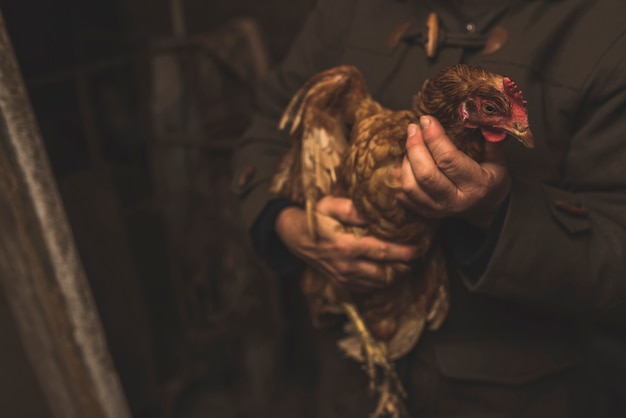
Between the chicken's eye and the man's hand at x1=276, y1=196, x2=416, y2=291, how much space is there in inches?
10.7

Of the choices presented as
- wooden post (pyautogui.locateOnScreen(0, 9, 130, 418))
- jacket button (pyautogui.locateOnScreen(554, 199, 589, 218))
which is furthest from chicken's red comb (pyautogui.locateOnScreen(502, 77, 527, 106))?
wooden post (pyautogui.locateOnScreen(0, 9, 130, 418))

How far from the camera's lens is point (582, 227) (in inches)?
33.6

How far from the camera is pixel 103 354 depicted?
1.36m

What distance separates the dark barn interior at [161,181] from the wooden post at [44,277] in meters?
0.39

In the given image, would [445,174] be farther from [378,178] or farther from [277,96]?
[277,96]

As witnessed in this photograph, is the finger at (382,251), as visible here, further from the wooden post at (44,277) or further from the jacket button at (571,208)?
the wooden post at (44,277)

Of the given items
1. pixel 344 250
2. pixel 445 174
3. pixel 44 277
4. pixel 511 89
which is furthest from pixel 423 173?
pixel 44 277

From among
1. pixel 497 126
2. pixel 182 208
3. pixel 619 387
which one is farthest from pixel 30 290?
pixel 619 387

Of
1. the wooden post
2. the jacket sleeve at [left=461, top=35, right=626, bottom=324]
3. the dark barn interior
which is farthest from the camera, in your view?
the dark barn interior

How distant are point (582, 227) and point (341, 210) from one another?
1.16 feet

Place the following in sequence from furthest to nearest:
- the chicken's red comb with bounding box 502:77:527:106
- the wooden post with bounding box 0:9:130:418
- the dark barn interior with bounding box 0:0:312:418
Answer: the dark barn interior with bounding box 0:0:312:418 < the wooden post with bounding box 0:9:130:418 < the chicken's red comb with bounding box 502:77:527:106

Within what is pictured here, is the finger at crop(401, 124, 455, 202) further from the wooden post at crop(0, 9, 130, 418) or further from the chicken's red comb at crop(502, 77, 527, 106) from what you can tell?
the wooden post at crop(0, 9, 130, 418)

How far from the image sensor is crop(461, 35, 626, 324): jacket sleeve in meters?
0.84

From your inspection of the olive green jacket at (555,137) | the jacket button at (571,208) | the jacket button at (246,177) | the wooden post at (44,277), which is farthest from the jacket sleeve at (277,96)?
the jacket button at (571,208)
